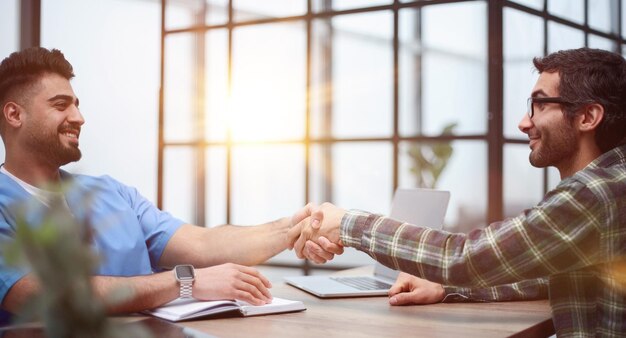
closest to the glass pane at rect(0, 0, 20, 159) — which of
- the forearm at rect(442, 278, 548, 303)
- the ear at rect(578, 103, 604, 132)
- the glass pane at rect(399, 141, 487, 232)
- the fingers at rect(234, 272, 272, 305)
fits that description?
the glass pane at rect(399, 141, 487, 232)

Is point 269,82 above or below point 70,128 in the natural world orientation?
above

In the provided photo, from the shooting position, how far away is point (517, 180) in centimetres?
308

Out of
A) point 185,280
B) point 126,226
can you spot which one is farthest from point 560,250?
point 126,226

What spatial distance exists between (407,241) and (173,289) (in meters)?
0.52

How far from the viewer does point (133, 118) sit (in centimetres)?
404

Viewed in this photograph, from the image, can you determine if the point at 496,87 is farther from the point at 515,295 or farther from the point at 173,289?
the point at 173,289

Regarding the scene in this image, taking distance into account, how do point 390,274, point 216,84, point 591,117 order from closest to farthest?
point 591,117, point 390,274, point 216,84

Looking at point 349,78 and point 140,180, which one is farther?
point 140,180

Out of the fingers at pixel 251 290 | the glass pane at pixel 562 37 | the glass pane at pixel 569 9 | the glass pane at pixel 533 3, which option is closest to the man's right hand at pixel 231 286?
the fingers at pixel 251 290

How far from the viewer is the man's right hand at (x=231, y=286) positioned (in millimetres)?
1409

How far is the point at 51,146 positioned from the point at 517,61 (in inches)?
82.2

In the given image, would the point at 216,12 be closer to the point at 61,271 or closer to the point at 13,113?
the point at 13,113

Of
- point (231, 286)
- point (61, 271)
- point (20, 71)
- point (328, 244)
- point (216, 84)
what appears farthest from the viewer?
point (216, 84)

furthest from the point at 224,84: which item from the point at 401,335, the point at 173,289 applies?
the point at 401,335
